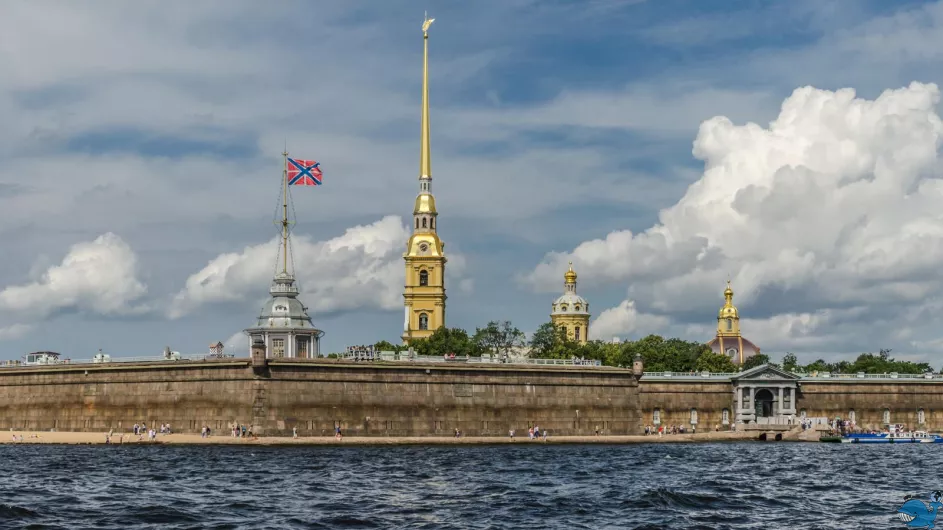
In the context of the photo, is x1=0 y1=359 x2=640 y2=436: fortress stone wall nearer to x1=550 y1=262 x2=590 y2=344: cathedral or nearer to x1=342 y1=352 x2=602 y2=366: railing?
x1=342 y1=352 x2=602 y2=366: railing

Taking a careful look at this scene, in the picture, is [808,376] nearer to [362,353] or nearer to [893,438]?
[893,438]

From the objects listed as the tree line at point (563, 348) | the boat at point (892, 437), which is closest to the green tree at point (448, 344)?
the tree line at point (563, 348)

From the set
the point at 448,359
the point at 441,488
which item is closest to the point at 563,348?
the point at 448,359

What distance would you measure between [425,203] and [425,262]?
288 inches

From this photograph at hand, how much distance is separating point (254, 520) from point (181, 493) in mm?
9659

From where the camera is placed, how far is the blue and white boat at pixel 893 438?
112 m

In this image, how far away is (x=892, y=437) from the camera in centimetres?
11262

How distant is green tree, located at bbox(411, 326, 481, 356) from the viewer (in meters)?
130

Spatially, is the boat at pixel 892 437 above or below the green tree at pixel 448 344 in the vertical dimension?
below

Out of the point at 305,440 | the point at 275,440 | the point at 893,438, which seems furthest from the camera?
the point at 893,438

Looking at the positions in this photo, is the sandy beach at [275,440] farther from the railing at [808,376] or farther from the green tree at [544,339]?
the green tree at [544,339]

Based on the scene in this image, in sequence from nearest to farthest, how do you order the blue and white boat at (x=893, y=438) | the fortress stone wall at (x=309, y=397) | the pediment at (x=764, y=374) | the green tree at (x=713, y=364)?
the fortress stone wall at (x=309, y=397)
the blue and white boat at (x=893, y=438)
the pediment at (x=764, y=374)
the green tree at (x=713, y=364)

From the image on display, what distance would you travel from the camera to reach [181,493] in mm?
53031

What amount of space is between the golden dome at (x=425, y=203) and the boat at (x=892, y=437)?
60.9 metres
